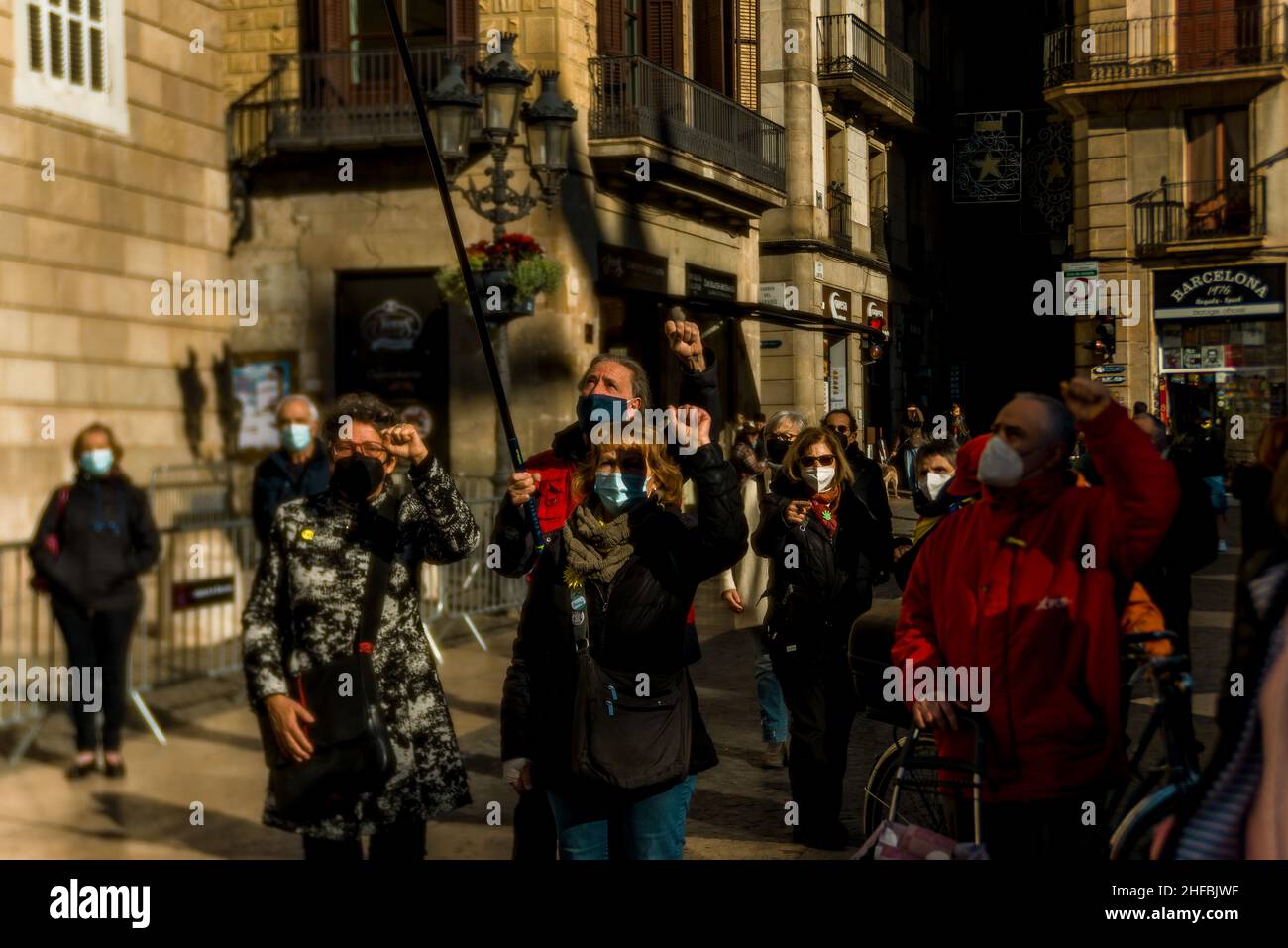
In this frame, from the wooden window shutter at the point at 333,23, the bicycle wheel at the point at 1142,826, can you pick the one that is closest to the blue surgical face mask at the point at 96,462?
the bicycle wheel at the point at 1142,826

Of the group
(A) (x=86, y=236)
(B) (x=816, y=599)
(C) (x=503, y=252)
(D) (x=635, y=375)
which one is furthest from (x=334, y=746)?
(A) (x=86, y=236)

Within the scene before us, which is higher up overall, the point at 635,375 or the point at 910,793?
the point at 635,375

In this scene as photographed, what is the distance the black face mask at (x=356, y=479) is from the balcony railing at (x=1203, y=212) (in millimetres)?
26191

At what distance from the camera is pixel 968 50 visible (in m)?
39.4

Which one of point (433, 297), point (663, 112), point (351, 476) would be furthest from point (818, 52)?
point (351, 476)

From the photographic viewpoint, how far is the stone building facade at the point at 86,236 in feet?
41.1

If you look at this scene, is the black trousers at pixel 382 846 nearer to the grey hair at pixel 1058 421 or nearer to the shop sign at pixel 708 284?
the grey hair at pixel 1058 421

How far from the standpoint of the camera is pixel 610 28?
66.2 feet

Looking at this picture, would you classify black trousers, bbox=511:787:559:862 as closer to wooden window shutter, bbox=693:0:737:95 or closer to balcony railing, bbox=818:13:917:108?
wooden window shutter, bbox=693:0:737:95

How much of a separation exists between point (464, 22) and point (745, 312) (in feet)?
22.5

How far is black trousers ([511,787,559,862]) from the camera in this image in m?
5.05

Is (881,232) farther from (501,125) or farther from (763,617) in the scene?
(763,617)
